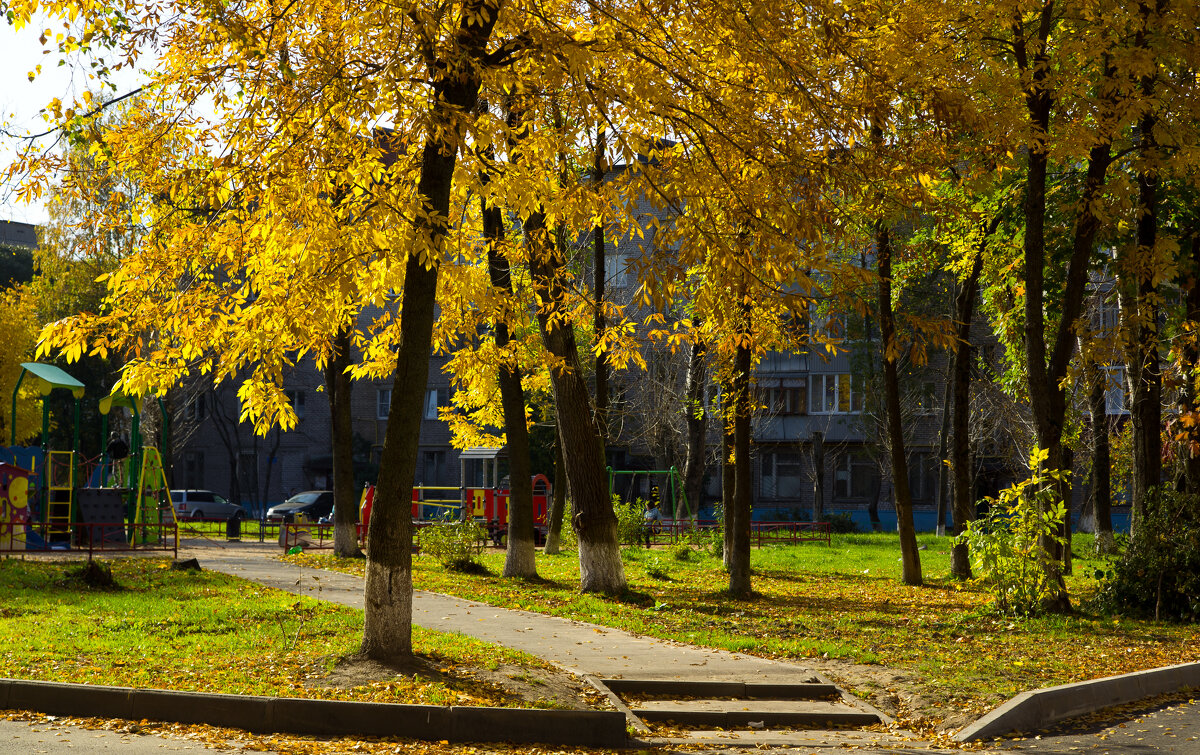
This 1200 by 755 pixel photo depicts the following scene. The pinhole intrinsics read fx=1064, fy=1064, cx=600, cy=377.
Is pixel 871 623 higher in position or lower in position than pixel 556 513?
lower

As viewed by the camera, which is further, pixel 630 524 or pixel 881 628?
pixel 630 524

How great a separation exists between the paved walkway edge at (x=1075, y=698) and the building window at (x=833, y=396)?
36.2 meters

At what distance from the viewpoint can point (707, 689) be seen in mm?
9609

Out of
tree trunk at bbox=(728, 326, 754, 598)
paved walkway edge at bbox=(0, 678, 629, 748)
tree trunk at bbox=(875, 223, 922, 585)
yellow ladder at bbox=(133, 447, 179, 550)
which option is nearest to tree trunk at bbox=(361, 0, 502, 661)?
paved walkway edge at bbox=(0, 678, 629, 748)

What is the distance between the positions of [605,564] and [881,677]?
6.49 metres

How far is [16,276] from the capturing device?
5259 cm

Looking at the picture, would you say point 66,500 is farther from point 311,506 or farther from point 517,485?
point 311,506

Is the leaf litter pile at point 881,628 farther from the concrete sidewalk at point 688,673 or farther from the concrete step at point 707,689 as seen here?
the concrete step at point 707,689

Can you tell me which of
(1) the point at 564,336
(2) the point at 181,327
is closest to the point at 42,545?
(1) the point at 564,336

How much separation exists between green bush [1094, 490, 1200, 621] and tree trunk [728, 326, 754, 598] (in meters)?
5.10

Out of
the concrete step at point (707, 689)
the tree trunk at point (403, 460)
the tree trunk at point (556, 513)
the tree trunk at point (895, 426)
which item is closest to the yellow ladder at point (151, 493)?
the tree trunk at point (556, 513)

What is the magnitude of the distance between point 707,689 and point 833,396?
38688mm

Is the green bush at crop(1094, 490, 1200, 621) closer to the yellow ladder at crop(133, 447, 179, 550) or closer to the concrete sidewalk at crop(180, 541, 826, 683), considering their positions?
the concrete sidewalk at crop(180, 541, 826, 683)

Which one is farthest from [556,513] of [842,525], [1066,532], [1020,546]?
[842,525]
